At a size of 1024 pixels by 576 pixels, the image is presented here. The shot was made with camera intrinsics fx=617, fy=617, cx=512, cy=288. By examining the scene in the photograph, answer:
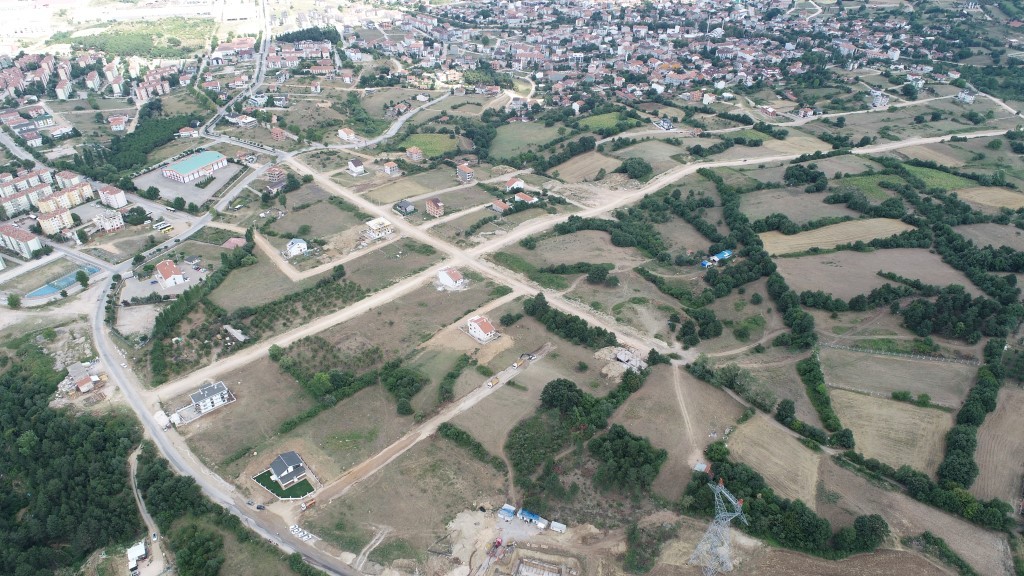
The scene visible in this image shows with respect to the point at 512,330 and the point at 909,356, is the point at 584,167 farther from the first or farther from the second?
the point at 909,356

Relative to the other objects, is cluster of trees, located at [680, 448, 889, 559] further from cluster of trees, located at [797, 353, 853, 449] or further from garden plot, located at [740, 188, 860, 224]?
garden plot, located at [740, 188, 860, 224]

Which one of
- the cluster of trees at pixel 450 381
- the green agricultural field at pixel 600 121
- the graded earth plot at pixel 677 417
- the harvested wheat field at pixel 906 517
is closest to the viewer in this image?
the harvested wheat field at pixel 906 517

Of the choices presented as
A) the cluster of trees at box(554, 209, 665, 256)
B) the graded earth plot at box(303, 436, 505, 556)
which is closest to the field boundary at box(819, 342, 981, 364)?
the cluster of trees at box(554, 209, 665, 256)

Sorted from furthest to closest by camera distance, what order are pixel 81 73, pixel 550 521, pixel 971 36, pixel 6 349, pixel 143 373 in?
pixel 971 36
pixel 81 73
pixel 6 349
pixel 143 373
pixel 550 521

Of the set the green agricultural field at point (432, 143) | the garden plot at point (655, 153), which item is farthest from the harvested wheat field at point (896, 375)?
the green agricultural field at point (432, 143)

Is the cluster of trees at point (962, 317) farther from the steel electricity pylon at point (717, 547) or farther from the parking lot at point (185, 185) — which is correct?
the parking lot at point (185, 185)

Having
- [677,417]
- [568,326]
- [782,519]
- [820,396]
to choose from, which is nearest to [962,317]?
[820,396]

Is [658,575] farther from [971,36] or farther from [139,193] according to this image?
[971,36]

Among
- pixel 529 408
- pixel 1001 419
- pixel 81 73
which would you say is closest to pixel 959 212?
pixel 1001 419
